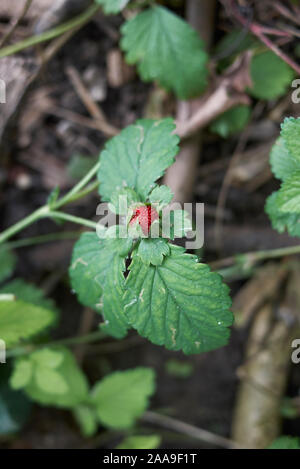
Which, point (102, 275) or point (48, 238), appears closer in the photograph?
point (102, 275)

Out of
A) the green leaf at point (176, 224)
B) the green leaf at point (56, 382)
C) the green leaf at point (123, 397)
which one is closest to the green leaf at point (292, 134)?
the green leaf at point (176, 224)

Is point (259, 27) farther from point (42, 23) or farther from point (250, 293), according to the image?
point (250, 293)

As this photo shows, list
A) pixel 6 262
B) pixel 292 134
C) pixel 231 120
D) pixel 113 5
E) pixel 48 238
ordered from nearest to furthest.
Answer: pixel 292 134 < pixel 113 5 < pixel 231 120 < pixel 6 262 < pixel 48 238

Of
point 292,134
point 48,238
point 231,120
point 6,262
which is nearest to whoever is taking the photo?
point 292,134

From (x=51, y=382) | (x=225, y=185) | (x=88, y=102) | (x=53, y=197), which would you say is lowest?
(x=51, y=382)

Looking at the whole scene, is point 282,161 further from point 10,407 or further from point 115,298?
point 10,407

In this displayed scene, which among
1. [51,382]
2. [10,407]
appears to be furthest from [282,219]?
[10,407]

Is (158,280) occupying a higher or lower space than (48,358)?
higher

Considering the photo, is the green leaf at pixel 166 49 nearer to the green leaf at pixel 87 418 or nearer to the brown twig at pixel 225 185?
the brown twig at pixel 225 185
